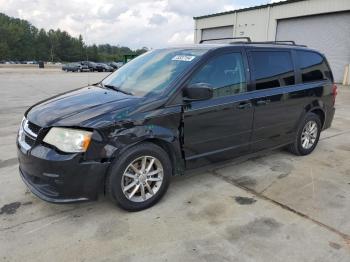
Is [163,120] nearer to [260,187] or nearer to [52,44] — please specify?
[260,187]

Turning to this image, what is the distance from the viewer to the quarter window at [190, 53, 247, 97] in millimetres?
3958

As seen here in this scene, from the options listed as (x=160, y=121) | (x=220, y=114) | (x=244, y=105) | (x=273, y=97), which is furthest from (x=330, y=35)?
(x=160, y=121)

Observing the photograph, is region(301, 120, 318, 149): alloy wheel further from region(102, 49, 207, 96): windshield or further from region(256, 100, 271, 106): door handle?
region(102, 49, 207, 96): windshield

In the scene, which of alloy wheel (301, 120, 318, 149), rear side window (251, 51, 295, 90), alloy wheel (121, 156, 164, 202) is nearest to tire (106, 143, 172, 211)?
alloy wheel (121, 156, 164, 202)

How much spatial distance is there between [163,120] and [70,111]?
3.17ft

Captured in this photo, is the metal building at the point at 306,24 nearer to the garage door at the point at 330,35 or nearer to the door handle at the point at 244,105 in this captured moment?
the garage door at the point at 330,35

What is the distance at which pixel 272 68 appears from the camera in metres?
4.72

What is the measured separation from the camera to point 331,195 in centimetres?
410

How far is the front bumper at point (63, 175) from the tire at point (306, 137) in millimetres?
3422

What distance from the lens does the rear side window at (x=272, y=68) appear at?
4484 millimetres

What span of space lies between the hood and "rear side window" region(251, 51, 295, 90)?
5.94 feet

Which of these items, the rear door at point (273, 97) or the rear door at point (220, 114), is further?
the rear door at point (273, 97)

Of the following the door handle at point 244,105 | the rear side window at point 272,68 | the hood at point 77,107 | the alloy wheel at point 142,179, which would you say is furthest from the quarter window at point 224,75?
the alloy wheel at point 142,179

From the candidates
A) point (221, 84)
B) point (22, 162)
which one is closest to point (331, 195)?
point (221, 84)
